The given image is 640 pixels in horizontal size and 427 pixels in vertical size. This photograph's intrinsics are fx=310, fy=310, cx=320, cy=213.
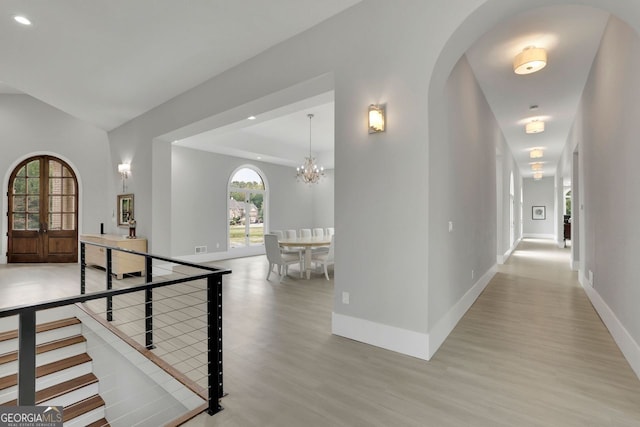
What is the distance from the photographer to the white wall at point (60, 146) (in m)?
6.99

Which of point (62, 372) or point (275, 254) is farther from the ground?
point (275, 254)

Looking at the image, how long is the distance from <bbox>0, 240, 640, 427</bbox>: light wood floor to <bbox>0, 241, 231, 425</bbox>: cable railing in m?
0.26

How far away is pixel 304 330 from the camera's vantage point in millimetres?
3184

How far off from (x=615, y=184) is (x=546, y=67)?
6.67ft

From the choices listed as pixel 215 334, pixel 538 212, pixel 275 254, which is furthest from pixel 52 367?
pixel 538 212

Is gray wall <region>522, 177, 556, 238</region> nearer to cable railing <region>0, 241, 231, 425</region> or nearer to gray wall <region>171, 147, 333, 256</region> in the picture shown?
gray wall <region>171, 147, 333, 256</region>

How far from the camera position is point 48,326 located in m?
3.66

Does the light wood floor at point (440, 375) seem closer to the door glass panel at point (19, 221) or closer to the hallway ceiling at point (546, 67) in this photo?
the hallway ceiling at point (546, 67)

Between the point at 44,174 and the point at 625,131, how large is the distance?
10.2 meters

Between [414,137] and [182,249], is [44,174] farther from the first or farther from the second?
[414,137]

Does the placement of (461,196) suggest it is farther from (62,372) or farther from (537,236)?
(537,236)

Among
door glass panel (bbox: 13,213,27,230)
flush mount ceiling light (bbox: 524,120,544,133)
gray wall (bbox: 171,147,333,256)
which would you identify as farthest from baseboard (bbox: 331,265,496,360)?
door glass panel (bbox: 13,213,27,230)

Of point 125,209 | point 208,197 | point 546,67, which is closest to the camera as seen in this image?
point 546,67

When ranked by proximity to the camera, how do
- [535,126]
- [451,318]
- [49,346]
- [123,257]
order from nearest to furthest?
[451,318], [49,346], [123,257], [535,126]
